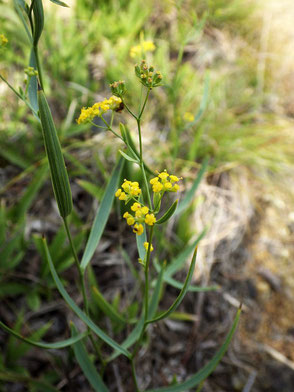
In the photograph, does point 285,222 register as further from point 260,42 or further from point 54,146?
point 260,42

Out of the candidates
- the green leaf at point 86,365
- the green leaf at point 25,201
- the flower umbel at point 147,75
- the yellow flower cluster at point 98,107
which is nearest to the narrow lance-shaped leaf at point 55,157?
the yellow flower cluster at point 98,107

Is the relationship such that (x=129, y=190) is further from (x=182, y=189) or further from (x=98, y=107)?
(x=182, y=189)

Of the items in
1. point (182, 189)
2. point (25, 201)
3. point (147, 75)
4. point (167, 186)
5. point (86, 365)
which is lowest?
point (86, 365)

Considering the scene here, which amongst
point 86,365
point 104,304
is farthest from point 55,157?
point 86,365

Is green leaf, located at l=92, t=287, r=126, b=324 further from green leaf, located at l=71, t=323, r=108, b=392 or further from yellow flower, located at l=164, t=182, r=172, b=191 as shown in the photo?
yellow flower, located at l=164, t=182, r=172, b=191

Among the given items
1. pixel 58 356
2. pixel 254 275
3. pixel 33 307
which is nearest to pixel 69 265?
pixel 33 307

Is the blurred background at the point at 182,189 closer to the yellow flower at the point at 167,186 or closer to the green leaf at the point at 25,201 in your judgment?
the green leaf at the point at 25,201
